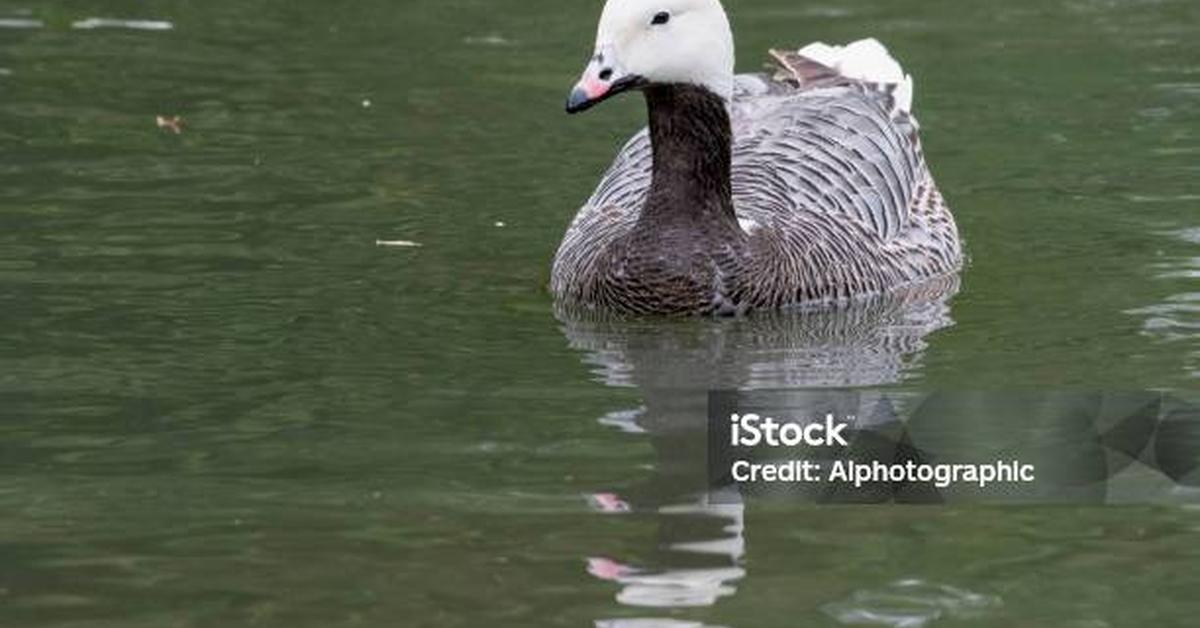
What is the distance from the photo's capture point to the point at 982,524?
9227mm

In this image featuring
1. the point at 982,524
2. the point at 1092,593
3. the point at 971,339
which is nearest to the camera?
the point at 1092,593

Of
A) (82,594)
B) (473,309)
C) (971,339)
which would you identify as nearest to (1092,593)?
(82,594)

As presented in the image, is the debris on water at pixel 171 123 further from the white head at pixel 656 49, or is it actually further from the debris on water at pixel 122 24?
the white head at pixel 656 49

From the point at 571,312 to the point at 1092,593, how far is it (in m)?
4.64

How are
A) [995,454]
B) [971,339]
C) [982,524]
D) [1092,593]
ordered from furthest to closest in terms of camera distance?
[971,339], [995,454], [982,524], [1092,593]

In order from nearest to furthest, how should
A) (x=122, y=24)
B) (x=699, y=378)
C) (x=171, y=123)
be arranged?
(x=699, y=378)
(x=171, y=123)
(x=122, y=24)

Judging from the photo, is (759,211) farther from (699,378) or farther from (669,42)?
(699,378)

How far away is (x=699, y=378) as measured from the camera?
1153 centimetres

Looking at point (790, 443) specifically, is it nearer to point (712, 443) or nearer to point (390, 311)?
point (712, 443)

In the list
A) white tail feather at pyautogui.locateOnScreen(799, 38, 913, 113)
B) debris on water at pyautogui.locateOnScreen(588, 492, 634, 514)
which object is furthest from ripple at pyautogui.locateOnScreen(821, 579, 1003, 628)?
white tail feather at pyautogui.locateOnScreen(799, 38, 913, 113)

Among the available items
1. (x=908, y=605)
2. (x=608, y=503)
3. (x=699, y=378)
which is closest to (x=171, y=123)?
(x=699, y=378)

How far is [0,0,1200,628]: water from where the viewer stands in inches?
341

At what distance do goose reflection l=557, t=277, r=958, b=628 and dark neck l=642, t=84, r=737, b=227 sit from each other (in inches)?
21.3

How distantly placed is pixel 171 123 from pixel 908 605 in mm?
8909
